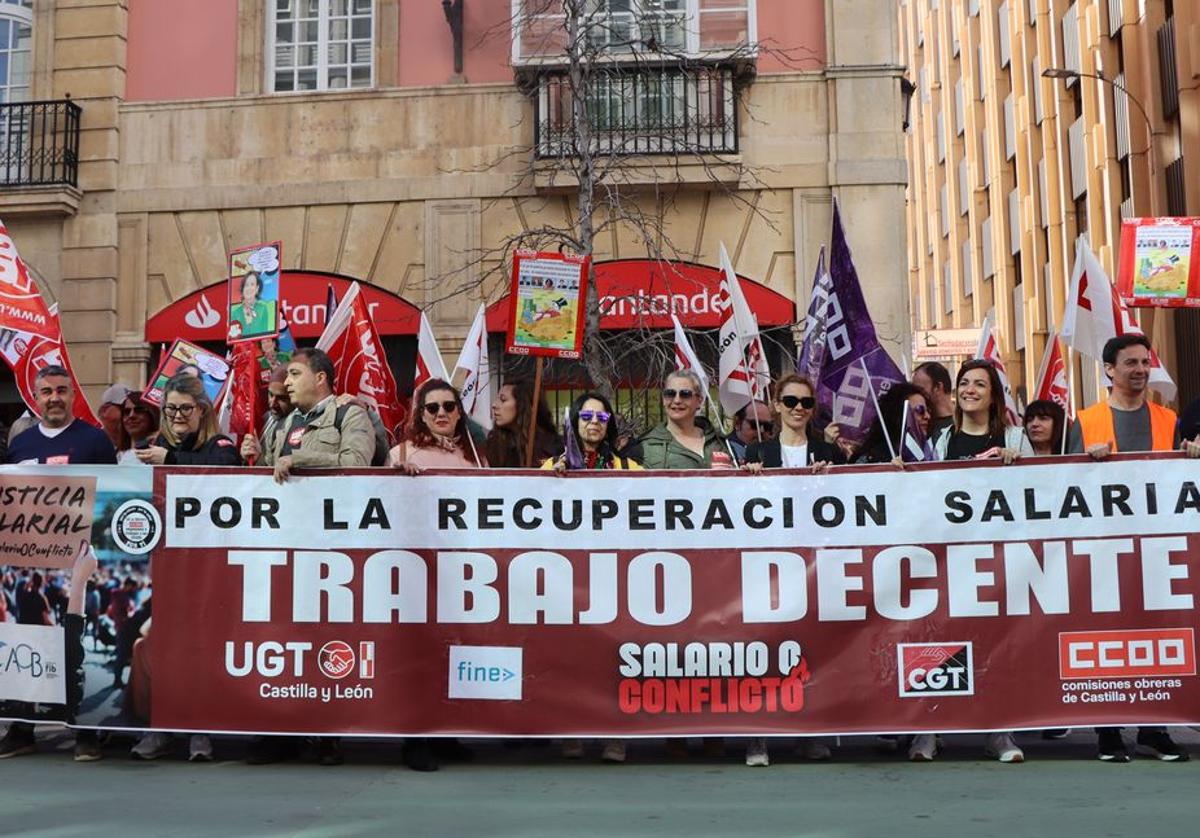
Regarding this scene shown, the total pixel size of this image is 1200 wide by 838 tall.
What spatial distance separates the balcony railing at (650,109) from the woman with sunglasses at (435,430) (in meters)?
8.93

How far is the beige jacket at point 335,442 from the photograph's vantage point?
288 inches

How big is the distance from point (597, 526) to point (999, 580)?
1947 millimetres

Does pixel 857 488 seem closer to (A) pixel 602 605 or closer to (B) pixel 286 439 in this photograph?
(A) pixel 602 605

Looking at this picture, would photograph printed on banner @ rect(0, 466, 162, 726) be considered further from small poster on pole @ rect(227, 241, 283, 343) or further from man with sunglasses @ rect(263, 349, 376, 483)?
small poster on pole @ rect(227, 241, 283, 343)

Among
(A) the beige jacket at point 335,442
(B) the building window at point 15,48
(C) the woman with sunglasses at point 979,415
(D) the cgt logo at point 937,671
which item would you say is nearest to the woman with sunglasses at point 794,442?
(C) the woman with sunglasses at point 979,415

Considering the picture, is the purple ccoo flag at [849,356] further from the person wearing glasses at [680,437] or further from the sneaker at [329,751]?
the sneaker at [329,751]

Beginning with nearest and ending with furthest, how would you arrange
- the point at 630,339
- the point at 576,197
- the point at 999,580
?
the point at 999,580, the point at 630,339, the point at 576,197

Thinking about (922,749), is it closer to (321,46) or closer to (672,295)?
(672,295)

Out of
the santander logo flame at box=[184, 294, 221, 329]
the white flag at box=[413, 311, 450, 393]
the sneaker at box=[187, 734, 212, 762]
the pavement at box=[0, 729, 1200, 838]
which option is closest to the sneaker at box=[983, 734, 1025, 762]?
the pavement at box=[0, 729, 1200, 838]

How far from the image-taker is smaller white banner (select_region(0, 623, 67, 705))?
24.0ft

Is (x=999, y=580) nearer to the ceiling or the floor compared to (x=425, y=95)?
nearer to the floor

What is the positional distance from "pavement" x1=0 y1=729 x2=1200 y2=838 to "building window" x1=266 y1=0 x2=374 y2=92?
11217mm

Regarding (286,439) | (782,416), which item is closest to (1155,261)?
(782,416)

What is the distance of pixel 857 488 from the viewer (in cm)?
721
